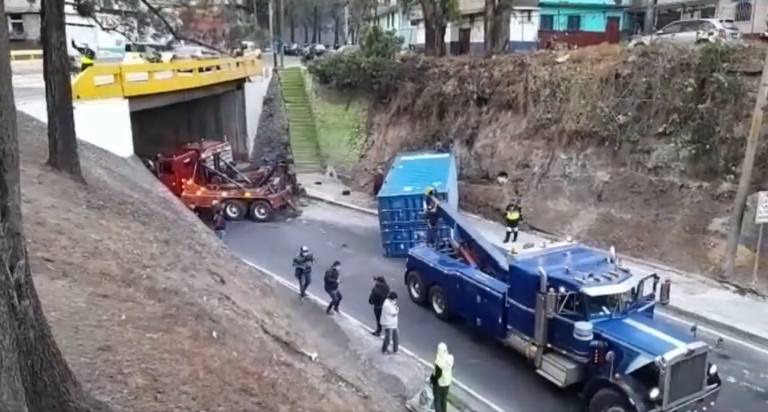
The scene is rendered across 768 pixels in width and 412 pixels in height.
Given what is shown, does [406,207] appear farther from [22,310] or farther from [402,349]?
[22,310]

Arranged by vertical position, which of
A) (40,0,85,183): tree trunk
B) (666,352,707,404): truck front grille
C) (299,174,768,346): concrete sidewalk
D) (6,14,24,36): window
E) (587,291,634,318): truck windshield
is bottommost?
(299,174,768,346): concrete sidewalk

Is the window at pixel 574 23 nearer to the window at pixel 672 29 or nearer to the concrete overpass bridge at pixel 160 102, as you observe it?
the window at pixel 672 29

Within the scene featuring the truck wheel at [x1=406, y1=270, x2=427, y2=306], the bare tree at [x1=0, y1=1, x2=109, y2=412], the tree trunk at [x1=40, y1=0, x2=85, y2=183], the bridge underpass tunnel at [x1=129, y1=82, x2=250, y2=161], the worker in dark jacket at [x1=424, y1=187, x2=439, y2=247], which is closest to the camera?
the bare tree at [x1=0, y1=1, x2=109, y2=412]

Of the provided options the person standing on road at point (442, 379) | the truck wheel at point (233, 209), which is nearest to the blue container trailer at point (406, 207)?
the truck wheel at point (233, 209)

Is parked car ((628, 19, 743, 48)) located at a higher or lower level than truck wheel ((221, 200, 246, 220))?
higher

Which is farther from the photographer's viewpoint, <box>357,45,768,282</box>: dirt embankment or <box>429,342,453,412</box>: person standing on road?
<box>357,45,768,282</box>: dirt embankment

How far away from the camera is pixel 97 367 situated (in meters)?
7.11

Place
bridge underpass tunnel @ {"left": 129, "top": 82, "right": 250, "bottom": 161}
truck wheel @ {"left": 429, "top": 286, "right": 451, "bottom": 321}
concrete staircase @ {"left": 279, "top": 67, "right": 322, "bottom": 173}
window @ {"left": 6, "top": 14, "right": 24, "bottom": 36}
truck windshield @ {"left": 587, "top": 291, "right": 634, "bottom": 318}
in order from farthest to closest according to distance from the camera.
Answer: window @ {"left": 6, "top": 14, "right": 24, "bottom": 36} → concrete staircase @ {"left": 279, "top": 67, "right": 322, "bottom": 173} → bridge underpass tunnel @ {"left": 129, "top": 82, "right": 250, "bottom": 161} → truck wheel @ {"left": 429, "top": 286, "right": 451, "bottom": 321} → truck windshield @ {"left": 587, "top": 291, "right": 634, "bottom": 318}

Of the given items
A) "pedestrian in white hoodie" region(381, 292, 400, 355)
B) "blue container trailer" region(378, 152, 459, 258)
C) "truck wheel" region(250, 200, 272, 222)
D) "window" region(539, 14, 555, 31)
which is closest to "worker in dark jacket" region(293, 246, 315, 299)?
"pedestrian in white hoodie" region(381, 292, 400, 355)

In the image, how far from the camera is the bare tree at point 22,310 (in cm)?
480

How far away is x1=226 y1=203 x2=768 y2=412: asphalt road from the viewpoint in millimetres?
11102

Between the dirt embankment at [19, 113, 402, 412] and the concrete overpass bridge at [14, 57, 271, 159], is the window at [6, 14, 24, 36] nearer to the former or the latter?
the concrete overpass bridge at [14, 57, 271, 159]

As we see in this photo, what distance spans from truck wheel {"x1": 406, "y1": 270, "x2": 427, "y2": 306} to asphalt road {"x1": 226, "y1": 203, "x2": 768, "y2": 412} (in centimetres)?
17

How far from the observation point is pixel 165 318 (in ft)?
29.9
